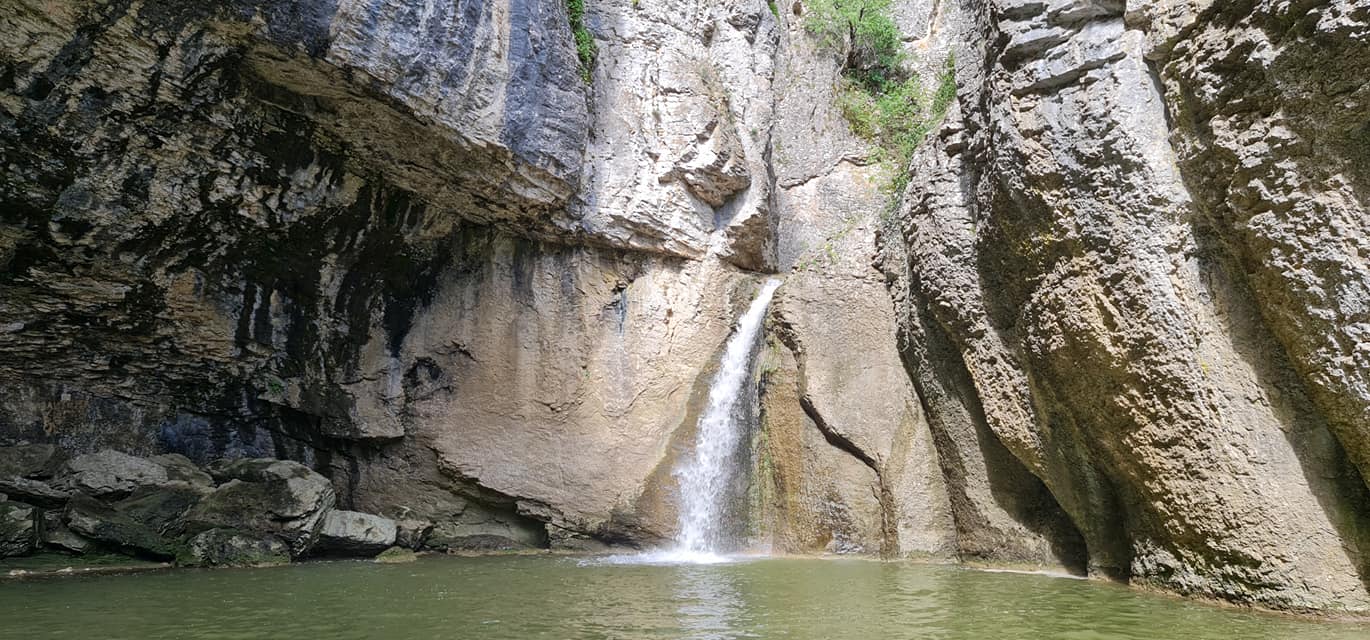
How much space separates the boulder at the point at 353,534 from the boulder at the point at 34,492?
10.1 feet

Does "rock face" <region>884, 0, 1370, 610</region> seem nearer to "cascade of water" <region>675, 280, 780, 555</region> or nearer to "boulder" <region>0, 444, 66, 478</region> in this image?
"cascade of water" <region>675, 280, 780, 555</region>

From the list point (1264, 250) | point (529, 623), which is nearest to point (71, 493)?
point (529, 623)

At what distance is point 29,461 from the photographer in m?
10.8

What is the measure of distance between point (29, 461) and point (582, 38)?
960 cm

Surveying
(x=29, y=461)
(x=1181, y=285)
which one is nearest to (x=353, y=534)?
(x=29, y=461)

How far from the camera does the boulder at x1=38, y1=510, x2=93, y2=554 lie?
10289 mm

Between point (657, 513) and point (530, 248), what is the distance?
4.76 m

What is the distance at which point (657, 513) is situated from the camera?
41.2ft

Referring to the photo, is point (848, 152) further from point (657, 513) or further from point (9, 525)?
point (9, 525)

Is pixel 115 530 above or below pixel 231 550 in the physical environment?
above

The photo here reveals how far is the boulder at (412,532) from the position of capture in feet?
40.1

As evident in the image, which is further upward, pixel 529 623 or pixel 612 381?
pixel 612 381

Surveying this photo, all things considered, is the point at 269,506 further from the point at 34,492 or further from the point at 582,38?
the point at 582,38

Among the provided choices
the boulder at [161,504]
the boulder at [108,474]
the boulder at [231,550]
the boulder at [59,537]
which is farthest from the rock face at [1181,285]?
the boulder at [59,537]
